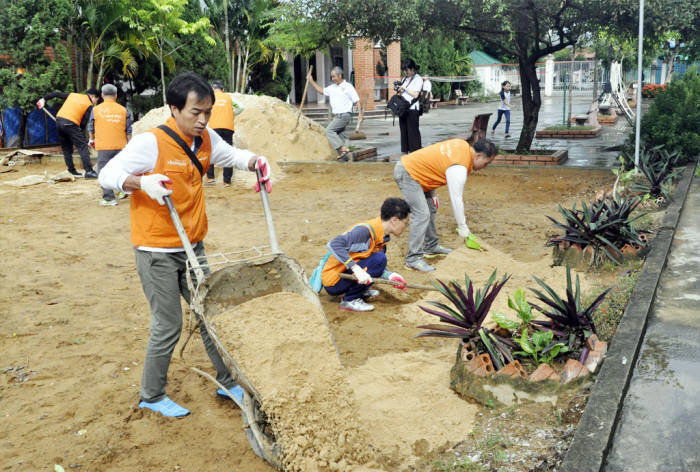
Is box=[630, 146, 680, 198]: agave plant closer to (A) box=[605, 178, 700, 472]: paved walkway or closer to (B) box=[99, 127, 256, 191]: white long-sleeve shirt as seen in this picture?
(A) box=[605, 178, 700, 472]: paved walkway

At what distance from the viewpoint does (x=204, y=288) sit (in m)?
3.19

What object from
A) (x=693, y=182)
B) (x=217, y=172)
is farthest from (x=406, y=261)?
(x=217, y=172)

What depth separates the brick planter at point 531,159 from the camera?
11.6m

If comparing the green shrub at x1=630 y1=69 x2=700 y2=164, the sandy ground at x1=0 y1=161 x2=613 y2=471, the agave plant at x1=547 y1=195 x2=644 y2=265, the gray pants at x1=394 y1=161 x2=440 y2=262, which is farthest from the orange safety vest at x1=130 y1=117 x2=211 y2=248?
the green shrub at x1=630 y1=69 x2=700 y2=164

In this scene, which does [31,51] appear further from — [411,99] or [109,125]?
[411,99]

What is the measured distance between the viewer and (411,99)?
10.9 metres

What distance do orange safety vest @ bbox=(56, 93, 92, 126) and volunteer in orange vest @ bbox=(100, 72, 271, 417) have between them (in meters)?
8.94

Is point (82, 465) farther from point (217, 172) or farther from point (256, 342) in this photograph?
point (217, 172)

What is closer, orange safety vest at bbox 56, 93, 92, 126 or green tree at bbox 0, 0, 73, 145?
orange safety vest at bbox 56, 93, 92, 126

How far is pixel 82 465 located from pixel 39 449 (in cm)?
30

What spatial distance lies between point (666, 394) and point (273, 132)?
424 inches

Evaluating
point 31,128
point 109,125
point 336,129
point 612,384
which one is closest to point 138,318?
point 612,384

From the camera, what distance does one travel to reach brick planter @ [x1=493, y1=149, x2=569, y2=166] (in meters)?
11.6

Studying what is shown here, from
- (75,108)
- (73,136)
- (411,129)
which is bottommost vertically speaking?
(411,129)
